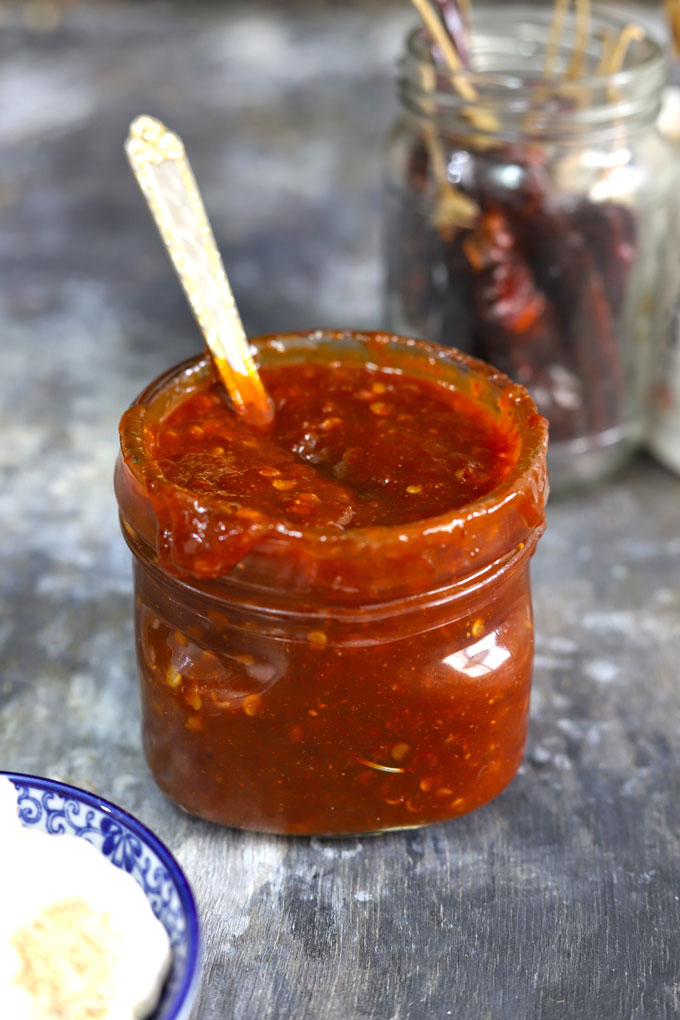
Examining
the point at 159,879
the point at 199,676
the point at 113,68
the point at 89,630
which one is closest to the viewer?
the point at 159,879

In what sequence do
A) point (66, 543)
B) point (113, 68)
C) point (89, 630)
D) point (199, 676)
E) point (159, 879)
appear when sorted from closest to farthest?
1. point (159, 879)
2. point (199, 676)
3. point (89, 630)
4. point (66, 543)
5. point (113, 68)

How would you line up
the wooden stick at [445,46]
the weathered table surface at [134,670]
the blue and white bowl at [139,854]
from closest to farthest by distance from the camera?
1. the blue and white bowl at [139,854]
2. the weathered table surface at [134,670]
3. the wooden stick at [445,46]

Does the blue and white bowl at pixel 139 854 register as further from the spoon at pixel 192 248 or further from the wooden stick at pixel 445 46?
the wooden stick at pixel 445 46

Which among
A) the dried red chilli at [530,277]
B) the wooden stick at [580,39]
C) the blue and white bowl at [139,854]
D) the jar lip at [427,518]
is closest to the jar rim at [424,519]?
the jar lip at [427,518]

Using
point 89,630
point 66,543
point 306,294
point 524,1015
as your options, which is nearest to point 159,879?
point 524,1015

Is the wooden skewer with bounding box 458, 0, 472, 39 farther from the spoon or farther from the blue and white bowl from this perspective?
the blue and white bowl

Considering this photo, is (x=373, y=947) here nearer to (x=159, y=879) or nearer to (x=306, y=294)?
(x=159, y=879)

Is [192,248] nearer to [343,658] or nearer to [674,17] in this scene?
[343,658]

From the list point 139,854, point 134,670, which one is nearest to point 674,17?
point 134,670
